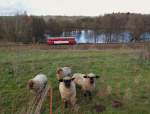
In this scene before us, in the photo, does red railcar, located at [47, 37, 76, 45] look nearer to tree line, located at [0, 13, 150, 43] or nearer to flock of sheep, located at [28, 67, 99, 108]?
tree line, located at [0, 13, 150, 43]

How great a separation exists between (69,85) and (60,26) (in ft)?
115

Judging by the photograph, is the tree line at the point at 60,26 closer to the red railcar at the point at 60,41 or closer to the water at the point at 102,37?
the water at the point at 102,37

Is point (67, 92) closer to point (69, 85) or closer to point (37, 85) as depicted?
point (69, 85)

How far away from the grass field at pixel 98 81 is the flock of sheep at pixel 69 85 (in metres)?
0.35

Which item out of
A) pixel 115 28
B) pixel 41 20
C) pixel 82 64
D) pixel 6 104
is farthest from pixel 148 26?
pixel 6 104

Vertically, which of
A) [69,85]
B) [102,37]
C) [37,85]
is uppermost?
[102,37]

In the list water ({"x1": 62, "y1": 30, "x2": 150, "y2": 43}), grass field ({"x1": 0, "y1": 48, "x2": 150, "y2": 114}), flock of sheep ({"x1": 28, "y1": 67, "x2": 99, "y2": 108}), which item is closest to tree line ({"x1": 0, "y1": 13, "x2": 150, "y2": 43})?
water ({"x1": 62, "y1": 30, "x2": 150, "y2": 43})

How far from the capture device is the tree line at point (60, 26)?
44.6 meters

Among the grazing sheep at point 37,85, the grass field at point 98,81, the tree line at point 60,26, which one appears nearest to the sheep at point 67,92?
the grass field at point 98,81

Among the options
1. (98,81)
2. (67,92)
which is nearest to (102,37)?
(98,81)

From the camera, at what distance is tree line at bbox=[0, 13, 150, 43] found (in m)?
44.6

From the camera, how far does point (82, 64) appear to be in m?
22.4

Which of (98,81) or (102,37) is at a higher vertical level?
(102,37)

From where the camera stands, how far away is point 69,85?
15.6 metres
